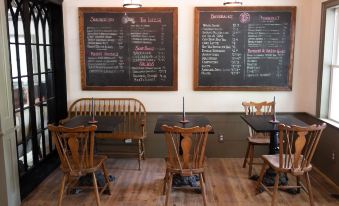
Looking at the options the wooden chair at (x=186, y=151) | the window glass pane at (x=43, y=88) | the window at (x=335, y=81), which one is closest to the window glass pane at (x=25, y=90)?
the window glass pane at (x=43, y=88)

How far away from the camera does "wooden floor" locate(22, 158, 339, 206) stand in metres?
3.29

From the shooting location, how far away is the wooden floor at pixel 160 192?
3.29 m

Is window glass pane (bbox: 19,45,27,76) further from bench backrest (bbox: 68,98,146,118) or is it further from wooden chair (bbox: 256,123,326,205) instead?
wooden chair (bbox: 256,123,326,205)

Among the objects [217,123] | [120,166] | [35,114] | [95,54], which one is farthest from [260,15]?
[35,114]

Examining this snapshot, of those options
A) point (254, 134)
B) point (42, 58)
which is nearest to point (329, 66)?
point (254, 134)

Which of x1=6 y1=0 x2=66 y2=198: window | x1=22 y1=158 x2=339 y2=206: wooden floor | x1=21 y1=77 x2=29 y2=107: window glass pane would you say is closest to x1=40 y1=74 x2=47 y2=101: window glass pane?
x1=6 y1=0 x2=66 y2=198: window

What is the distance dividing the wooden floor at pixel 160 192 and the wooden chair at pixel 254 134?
197mm

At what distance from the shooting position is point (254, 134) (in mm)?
4203

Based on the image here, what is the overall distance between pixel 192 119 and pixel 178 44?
117cm

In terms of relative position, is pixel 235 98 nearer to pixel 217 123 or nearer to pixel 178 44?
pixel 217 123

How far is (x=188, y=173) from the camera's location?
2.98 metres

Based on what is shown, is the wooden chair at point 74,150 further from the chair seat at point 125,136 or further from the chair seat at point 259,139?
the chair seat at point 259,139

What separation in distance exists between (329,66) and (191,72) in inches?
66.9

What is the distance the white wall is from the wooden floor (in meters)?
0.90
